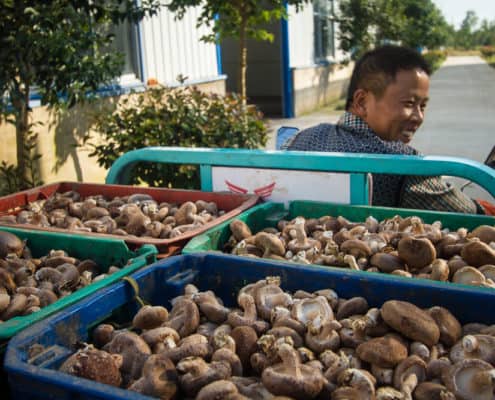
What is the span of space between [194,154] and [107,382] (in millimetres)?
1869

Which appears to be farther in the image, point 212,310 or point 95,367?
point 212,310

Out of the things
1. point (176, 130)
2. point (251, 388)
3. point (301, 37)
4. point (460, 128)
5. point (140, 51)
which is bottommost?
point (460, 128)

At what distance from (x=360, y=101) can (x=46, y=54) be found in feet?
9.54

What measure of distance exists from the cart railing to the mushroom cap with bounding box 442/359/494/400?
1.33 meters

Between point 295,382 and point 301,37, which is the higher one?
point 301,37

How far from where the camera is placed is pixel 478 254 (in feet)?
6.15

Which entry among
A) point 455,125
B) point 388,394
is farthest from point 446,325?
point 455,125

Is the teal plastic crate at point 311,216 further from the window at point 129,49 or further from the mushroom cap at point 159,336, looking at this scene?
the window at point 129,49

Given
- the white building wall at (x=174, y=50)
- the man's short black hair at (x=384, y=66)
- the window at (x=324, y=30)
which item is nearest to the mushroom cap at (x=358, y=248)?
the man's short black hair at (x=384, y=66)

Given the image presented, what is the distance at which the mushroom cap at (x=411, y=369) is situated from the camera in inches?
52.5

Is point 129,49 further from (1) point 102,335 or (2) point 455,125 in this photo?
(2) point 455,125

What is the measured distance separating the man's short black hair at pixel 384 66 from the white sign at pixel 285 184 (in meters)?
0.82

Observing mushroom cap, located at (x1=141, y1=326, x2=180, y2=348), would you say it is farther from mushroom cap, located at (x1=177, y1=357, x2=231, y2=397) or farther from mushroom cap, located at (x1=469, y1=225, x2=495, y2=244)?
mushroom cap, located at (x1=469, y1=225, x2=495, y2=244)

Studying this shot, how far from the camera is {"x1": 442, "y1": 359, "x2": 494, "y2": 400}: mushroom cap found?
1209 millimetres
